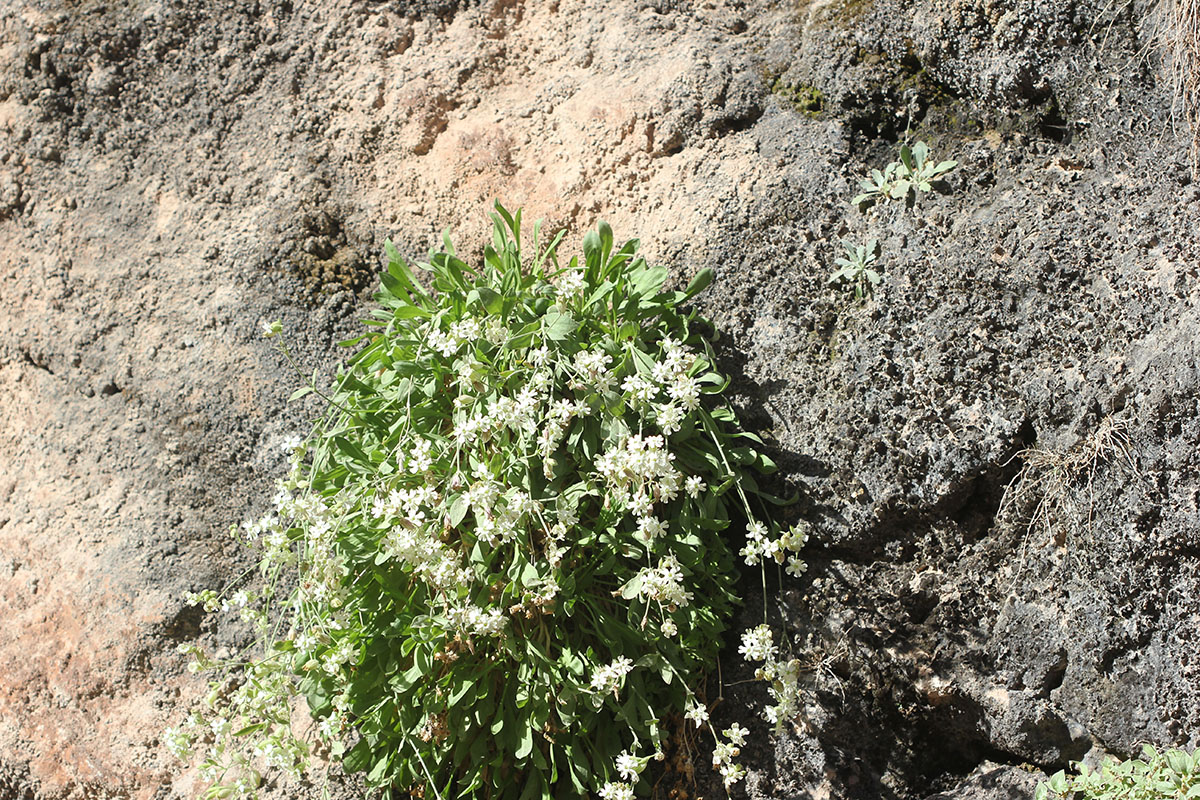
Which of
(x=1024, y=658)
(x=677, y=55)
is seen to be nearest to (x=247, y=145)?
(x=677, y=55)

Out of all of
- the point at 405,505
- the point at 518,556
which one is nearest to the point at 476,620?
the point at 518,556

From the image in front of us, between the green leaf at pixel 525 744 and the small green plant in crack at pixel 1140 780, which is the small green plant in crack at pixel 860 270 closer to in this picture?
the small green plant in crack at pixel 1140 780

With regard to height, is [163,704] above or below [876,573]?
below

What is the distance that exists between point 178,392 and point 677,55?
6.90 ft

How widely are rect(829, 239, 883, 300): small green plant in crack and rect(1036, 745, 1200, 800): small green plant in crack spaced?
136 centimetres

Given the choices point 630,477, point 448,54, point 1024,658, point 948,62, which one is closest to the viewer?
point 630,477

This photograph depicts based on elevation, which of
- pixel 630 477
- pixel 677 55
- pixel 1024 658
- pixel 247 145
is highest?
pixel 677 55

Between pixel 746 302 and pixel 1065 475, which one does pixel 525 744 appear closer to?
pixel 746 302

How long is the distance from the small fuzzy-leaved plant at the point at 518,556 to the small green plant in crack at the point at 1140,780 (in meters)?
0.67

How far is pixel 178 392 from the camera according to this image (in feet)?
10.2

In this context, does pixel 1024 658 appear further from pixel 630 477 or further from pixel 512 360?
pixel 512 360

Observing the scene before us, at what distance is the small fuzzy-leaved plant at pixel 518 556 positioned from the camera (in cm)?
218

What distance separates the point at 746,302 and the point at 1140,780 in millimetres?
1586

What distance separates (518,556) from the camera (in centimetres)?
222
